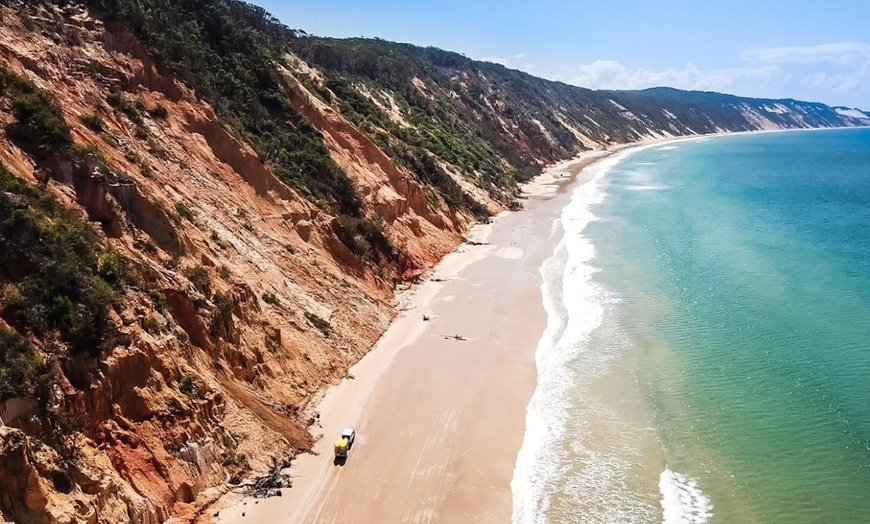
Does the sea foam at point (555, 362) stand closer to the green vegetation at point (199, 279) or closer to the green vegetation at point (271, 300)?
the green vegetation at point (271, 300)

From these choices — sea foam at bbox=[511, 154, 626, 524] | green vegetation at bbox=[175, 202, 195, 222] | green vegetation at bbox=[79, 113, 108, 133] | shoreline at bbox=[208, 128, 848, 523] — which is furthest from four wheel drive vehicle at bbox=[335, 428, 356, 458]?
green vegetation at bbox=[79, 113, 108, 133]

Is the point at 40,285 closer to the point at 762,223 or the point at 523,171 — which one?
the point at 762,223

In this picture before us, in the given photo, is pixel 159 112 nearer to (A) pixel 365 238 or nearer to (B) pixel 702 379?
(A) pixel 365 238

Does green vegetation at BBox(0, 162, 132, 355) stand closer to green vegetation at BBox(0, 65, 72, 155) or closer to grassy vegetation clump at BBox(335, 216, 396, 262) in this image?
green vegetation at BBox(0, 65, 72, 155)

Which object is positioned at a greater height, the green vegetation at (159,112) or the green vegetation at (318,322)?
the green vegetation at (159,112)

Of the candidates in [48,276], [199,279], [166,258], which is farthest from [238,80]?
[48,276]

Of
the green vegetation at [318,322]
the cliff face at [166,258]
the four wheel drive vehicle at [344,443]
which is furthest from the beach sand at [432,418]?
the green vegetation at [318,322]

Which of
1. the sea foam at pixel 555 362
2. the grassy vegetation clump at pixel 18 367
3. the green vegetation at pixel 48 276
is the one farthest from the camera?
the sea foam at pixel 555 362
